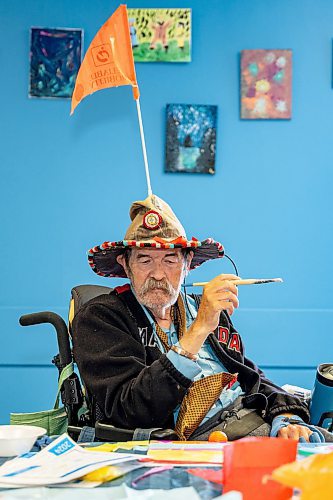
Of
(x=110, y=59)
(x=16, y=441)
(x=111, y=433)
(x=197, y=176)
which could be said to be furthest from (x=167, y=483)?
(x=197, y=176)

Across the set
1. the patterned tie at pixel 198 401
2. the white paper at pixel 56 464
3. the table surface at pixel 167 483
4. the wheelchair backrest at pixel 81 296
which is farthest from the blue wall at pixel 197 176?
the table surface at pixel 167 483

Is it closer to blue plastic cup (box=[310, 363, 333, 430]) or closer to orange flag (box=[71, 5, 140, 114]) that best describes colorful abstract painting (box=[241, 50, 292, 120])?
orange flag (box=[71, 5, 140, 114])

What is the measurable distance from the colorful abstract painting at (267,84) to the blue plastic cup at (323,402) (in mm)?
1555

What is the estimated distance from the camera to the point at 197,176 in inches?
132

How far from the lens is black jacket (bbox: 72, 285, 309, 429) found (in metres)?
1.87

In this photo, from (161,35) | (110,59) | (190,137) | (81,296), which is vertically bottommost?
(81,296)

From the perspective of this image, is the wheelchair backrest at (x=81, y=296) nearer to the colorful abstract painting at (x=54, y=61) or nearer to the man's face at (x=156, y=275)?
the man's face at (x=156, y=275)

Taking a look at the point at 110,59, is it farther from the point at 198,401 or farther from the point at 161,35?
the point at 198,401

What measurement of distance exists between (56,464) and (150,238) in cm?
97

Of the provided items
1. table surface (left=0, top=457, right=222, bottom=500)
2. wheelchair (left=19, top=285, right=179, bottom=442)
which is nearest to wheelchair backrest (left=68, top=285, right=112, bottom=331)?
wheelchair (left=19, top=285, right=179, bottom=442)

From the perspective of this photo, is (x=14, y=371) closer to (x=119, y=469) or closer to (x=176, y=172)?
(x=176, y=172)

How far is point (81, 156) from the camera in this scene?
336 cm

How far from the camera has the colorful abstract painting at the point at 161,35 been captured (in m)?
3.33

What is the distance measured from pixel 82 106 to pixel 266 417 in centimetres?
179
